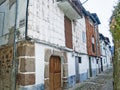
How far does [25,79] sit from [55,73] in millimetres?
3000

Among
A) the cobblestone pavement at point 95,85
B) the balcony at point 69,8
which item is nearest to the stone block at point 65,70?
the cobblestone pavement at point 95,85

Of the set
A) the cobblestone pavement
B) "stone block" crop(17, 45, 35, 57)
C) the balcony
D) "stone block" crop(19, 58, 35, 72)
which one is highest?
the balcony

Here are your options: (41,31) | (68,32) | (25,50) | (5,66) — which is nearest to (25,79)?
(25,50)

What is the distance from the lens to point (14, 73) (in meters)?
7.23

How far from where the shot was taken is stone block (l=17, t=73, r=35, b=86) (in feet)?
23.0

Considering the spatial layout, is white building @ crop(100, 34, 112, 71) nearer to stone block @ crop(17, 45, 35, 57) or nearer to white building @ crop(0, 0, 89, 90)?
white building @ crop(0, 0, 89, 90)

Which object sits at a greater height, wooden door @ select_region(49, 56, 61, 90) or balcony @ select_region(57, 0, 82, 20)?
balcony @ select_region(57, 0, 82, 20)

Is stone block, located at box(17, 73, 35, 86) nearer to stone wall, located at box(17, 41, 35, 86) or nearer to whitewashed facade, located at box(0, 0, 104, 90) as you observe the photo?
stone wall, located at box(17, 41, 35, 86)

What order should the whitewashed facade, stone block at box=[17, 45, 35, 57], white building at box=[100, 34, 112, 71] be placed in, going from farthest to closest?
white building at box=[100, 34, 112, 71], the whitewashed facade, stone block at box=[17, 45, 35, 57]

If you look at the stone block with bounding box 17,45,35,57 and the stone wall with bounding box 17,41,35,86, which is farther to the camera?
the stone block with bounding box 17,45,35,57

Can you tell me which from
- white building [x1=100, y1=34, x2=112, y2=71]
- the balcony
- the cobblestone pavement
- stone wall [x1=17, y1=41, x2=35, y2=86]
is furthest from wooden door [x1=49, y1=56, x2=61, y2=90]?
white building [x1=100, y1=34, x2=112, y2=71]

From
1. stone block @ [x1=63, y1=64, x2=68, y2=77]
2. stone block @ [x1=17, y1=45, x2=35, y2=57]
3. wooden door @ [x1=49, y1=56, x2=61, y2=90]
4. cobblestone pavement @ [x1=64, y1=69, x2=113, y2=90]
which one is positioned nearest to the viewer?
stone block @ [x1=17, y1=45, x2=35, y2=57]

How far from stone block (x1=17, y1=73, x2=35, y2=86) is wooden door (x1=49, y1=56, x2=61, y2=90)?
6.82ft

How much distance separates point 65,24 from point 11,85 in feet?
18.7
